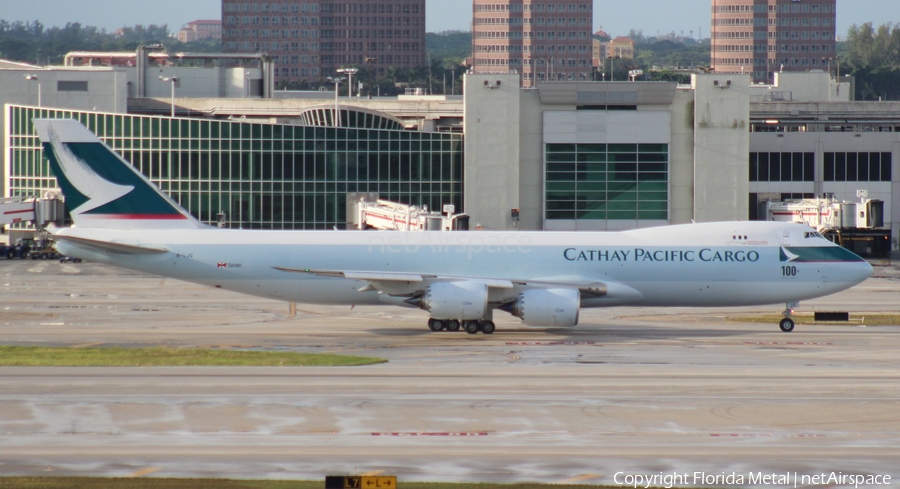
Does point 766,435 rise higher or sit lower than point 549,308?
lower

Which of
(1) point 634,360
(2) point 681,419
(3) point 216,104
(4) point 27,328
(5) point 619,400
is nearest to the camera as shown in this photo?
(2) point 681,419

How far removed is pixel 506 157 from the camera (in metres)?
81.3

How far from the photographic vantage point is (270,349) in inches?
1490

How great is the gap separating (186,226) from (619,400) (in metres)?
23.8

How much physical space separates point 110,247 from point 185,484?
24.4m

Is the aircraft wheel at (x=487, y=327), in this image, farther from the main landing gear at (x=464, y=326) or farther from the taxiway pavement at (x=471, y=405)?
the taxiway pavement at (x=471, y=405)

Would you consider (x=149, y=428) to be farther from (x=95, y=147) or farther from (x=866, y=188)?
(x=866, y=188)

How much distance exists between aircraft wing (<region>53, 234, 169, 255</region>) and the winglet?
1882 millimetres

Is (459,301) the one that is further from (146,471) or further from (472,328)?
(146,471)

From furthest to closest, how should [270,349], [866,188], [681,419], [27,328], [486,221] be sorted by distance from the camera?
[866,188]
[486,221]
[27,328]
[270,349]
[681,419]

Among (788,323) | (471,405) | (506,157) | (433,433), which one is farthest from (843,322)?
(506,157)

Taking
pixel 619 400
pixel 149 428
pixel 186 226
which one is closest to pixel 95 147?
pixel 186 226

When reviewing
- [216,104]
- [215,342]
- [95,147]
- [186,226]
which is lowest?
[215,342]

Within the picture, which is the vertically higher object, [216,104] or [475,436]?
[216,104]
